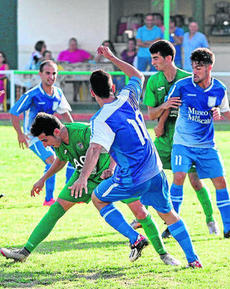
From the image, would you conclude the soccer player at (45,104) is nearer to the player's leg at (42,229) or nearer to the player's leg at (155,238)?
the player's leg at (42,229)

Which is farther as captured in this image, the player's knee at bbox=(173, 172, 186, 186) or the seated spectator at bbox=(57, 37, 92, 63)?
the seated spectator at bbox=(57, 37, 92, 63)

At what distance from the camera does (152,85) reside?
815 centimetres

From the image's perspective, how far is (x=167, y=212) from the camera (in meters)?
6.29

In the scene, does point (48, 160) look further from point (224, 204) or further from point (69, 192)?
point (69, 192)

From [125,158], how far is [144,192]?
0.35 m

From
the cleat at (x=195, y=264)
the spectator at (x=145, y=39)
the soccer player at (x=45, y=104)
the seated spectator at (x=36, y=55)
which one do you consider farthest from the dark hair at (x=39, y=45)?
the cleat at (x=195, y=264)

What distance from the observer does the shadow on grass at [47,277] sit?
6.04 m

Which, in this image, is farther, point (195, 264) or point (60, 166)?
point (60, 166)

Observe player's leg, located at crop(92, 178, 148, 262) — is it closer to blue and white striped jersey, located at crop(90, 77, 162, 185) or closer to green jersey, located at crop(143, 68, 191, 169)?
blue and white striped jersey, located at crop(90, 77, 162, 185)

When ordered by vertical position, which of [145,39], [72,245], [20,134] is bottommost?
[72,245]

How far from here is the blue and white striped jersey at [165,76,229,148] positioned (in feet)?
24.7

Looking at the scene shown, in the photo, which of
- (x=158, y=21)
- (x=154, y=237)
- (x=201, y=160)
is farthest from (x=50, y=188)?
(x=158, y=21)

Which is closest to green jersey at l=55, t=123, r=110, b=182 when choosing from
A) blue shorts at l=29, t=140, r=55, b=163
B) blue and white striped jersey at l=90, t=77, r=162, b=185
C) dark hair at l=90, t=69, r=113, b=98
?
blue and white striped jersey at l=90, t=77, r=162, b=185

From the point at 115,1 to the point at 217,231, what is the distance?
16077mm
